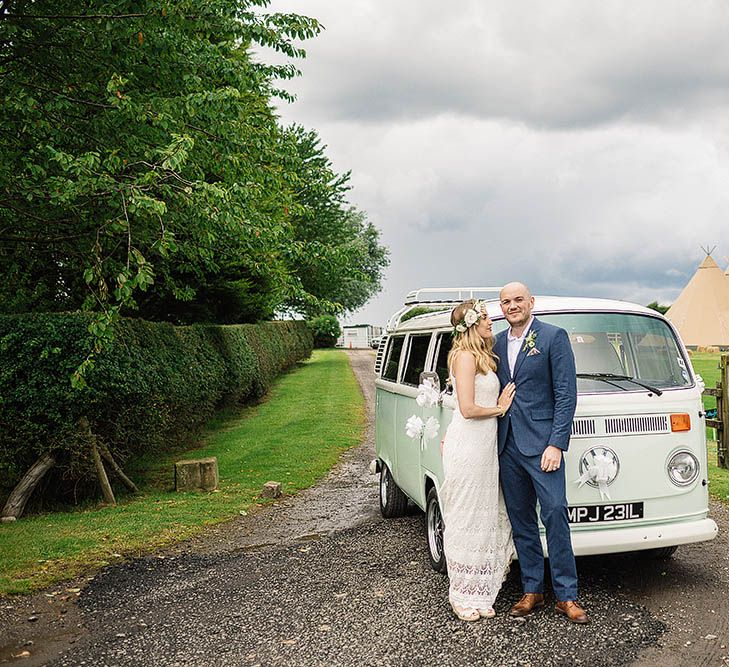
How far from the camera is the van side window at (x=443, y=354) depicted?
671cm

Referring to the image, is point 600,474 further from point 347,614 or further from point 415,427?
point 347,614

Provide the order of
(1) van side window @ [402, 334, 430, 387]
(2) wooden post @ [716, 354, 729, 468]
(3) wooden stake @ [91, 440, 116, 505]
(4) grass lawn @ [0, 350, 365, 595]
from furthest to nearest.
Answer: (2) wooden post @ [716, 354, 729, 468]
(3) wooden stake @ [91, 440, 116, 505]
(4) grass lawn @ [0, 350, 365, 595]
(1) van side window @ [402, 334, 430, 387]

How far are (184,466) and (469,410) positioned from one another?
6950 millimetres

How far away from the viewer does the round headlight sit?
19.2 ft

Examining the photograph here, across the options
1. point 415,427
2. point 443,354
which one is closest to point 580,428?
point 443,354

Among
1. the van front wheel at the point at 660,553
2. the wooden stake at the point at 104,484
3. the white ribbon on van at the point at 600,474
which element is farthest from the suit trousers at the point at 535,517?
the wooden stake at the point at 104,484

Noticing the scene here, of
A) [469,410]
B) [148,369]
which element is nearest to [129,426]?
[148,369]

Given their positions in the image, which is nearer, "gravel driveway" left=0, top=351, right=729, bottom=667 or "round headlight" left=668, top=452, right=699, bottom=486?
"gravel driveway" left=0, top=351, right=729, bottom=667

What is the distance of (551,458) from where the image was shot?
208 inches

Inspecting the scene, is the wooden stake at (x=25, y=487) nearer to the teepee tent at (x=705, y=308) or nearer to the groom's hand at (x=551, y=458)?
the groom's hand at (x=551, y=458)

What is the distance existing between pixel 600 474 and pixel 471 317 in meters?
1.47

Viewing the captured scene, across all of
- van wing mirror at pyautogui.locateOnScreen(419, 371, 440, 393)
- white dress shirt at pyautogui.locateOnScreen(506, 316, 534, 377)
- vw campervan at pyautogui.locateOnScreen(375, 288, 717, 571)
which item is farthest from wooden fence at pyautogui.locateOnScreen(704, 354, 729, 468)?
white dress shirt at pyautogui.locateOnScreen(506, 316, 534, 377)

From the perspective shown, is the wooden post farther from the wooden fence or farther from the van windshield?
the van windshield

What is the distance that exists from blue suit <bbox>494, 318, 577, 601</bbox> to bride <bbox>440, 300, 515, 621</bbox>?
11 centimetres
